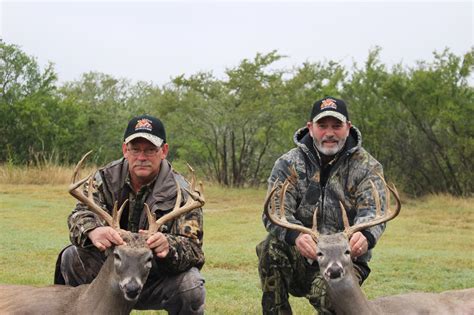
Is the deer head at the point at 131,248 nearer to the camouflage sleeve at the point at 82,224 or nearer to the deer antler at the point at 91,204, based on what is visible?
the deer antler at the point at 91,204

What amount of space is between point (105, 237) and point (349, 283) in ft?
6.36

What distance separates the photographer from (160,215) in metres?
5.85

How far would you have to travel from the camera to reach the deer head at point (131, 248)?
503cm

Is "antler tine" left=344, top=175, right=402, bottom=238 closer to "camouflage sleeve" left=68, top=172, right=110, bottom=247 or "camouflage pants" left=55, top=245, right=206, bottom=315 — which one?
"camouflage pants" left=55, top=245, right=206, bottom=315

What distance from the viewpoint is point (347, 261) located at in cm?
545

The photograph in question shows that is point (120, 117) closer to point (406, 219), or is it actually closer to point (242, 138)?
point (242, 138)

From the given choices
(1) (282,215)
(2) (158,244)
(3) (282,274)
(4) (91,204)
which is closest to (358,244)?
(1) (282,215)

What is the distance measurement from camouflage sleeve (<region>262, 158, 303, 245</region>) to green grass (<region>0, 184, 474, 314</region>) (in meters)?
1.70

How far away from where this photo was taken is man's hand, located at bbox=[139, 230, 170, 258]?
5219 mm

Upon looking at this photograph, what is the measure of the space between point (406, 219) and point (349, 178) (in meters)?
12.7

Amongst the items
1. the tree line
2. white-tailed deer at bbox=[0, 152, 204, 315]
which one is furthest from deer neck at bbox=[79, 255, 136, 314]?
the tree line

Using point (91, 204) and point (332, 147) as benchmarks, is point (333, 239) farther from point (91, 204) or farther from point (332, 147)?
point (91, 204)

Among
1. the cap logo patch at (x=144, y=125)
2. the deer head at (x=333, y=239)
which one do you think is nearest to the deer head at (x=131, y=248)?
the cap logo patch at (x=144, y=125)

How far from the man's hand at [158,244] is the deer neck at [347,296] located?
1.29 metres
